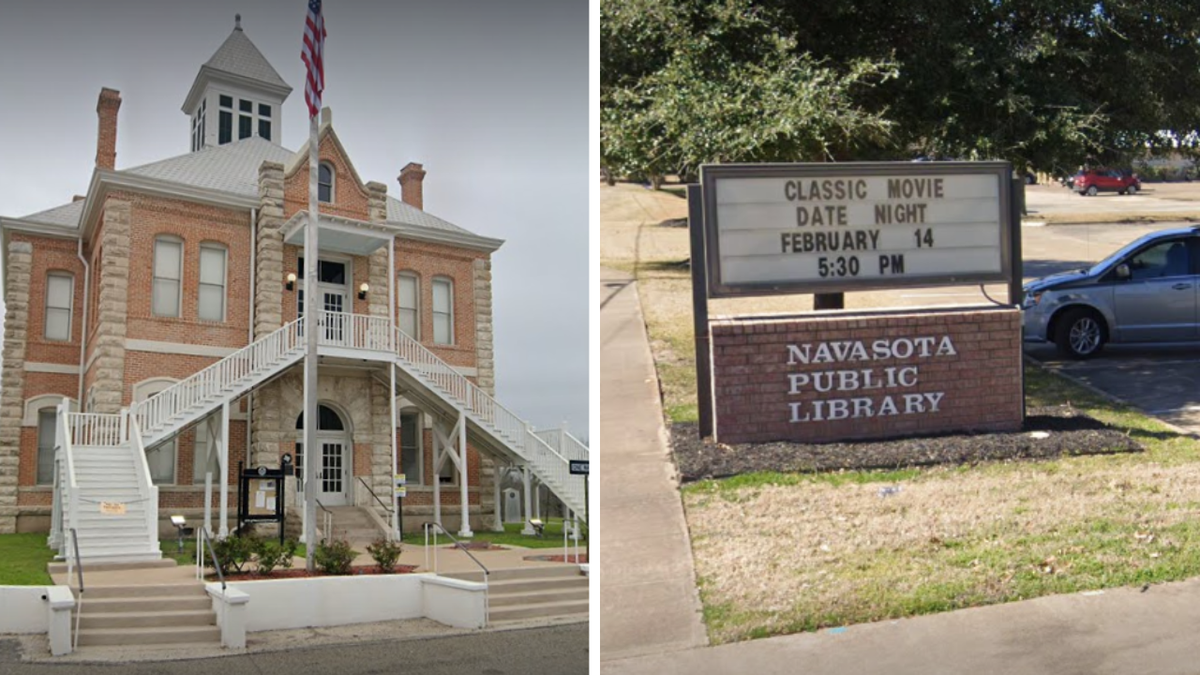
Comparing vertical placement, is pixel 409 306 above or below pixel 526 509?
above

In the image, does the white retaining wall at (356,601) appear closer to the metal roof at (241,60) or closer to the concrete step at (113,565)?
the concrete step at (113,565)

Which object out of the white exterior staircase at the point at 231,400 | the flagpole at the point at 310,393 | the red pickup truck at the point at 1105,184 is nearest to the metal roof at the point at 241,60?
the flagpole at the point at 310,393

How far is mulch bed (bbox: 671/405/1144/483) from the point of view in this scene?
604cm

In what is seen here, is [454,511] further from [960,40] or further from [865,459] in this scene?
[960,40]

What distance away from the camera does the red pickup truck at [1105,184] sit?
1090cm

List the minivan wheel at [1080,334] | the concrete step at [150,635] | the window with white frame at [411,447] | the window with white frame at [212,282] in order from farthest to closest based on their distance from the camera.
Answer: the window with white frame at [212,282] → the window with white frame at [411,447] → the minivan wheel at [1080,334] → the concrete step at [150,635]

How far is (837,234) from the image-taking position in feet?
21.3

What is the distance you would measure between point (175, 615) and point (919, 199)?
16.6ft

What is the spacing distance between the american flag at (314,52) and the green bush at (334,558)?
10.0 feet

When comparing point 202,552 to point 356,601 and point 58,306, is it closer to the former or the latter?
point 356,601

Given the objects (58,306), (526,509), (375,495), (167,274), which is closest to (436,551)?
(375,495)

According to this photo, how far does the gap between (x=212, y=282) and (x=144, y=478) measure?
2.89 m

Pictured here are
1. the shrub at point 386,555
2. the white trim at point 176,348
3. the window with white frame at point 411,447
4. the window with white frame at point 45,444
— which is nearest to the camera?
the shrub at point 386,555

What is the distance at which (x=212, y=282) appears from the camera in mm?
10398
